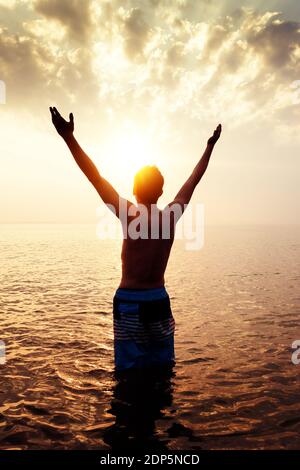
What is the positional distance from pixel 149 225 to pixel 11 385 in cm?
460

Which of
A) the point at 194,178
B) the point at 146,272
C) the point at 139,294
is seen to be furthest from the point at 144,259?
the point at 194,178

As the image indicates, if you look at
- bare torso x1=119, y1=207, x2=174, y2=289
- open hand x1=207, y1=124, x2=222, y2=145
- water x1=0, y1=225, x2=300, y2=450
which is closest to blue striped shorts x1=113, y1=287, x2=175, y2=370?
bare torso x1=119, y1=207, x2=174, y2=289

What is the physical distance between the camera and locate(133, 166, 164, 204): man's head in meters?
4.25

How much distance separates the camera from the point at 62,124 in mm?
3688

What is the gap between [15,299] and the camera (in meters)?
16.9

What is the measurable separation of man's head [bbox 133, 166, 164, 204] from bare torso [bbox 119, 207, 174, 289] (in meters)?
0.24

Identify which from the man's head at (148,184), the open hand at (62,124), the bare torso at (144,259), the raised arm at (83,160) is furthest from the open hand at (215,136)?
the open hand at (62,124)

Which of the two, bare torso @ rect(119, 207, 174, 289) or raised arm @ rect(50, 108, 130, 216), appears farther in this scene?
bare torso @ rect(119, 207, 174, 289)

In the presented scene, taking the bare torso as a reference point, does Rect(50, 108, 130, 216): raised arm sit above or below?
above

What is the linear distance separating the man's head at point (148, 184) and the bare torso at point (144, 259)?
0.24 meters

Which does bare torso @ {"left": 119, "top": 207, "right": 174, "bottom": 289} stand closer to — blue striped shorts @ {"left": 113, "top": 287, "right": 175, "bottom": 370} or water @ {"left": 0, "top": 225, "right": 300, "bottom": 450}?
blue striped shorts @ {"left": 113, "top": 287, "right": 175, "bottom": 370}

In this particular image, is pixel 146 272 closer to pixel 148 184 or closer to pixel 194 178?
pixel 148 184
